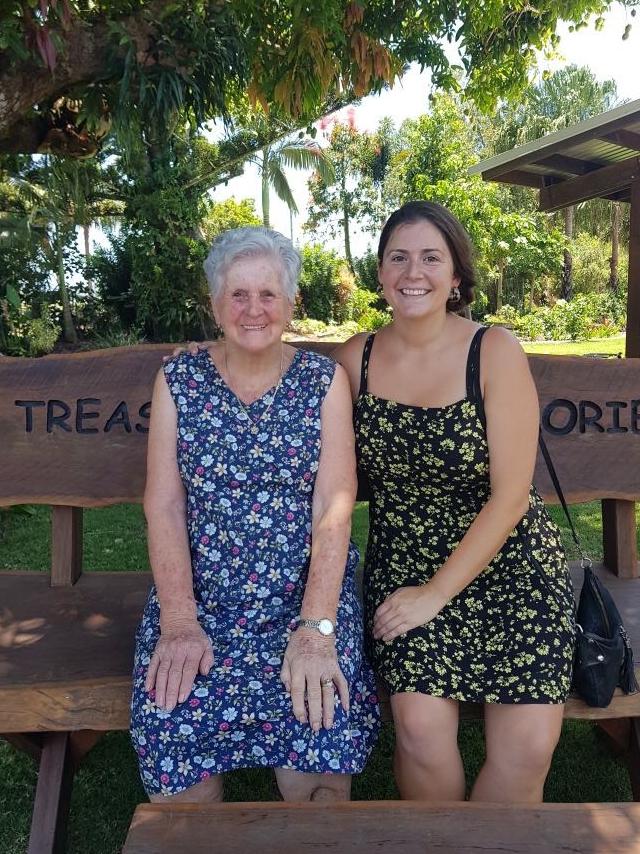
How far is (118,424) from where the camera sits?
8.70ft

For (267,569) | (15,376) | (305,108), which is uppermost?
(305,108)

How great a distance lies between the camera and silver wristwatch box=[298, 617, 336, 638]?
6.15 feet

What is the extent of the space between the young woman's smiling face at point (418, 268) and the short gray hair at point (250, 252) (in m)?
0.27

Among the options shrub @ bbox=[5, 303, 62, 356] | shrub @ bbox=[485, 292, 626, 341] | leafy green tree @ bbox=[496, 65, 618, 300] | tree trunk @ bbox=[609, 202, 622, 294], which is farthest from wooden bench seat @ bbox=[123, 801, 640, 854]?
leafy green tree @ bbox=[496, 65, 618, 300]

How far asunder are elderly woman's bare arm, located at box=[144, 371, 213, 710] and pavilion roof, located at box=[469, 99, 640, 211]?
Answer: 14.7ft

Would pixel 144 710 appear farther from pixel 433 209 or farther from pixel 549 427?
pixel 549 427

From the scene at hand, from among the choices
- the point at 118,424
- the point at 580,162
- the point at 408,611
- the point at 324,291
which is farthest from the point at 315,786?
the point at 324,291

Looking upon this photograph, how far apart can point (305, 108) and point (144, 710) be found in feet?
14.9

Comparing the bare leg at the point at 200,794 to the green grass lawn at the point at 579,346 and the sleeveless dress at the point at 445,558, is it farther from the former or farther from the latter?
the green grass lawn at the point at 579,346

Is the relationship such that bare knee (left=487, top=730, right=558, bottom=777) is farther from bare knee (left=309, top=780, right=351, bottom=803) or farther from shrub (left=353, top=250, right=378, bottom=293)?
shrub (left=353, top=250, right=378, bottom=293)

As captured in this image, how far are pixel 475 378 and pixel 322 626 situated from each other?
79cm

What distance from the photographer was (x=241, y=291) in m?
2.06

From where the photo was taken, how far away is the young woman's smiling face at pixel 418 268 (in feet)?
6.77

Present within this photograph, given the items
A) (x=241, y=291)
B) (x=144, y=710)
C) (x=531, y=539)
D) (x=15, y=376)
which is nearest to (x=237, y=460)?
(x=241, y=291)
